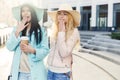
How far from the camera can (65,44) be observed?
12.4ft

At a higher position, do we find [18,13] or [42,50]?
[18,13]

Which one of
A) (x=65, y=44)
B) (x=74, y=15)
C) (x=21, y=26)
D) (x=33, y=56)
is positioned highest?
(x=74, y=15)

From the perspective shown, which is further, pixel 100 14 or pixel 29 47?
pixel 100 14

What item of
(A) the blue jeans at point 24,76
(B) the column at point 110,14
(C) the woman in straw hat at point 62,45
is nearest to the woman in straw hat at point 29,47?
(A) the blue jeans at point 24,76

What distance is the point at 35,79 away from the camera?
371 cm

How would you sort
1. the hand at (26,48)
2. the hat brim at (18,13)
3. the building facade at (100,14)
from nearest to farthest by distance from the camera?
the hand at (26,48) → the hat brim at (18,13) → the building facade at (100,14)

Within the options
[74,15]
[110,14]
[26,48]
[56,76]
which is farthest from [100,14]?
[26,48]

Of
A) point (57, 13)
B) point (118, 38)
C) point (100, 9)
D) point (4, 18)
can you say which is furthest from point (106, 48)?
point (4, 18)

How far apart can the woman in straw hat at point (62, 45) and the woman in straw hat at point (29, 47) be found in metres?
0.13

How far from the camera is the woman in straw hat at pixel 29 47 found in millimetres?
3693

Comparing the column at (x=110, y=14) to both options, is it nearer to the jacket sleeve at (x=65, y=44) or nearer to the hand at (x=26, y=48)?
the jacket sleeve at (x=65, y=44)

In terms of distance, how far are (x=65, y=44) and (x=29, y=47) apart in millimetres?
391

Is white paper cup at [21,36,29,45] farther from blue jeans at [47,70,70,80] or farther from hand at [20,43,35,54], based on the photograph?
blue jeans at [47,70,70,80]

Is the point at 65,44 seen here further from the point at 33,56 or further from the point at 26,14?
the point at 26,14
